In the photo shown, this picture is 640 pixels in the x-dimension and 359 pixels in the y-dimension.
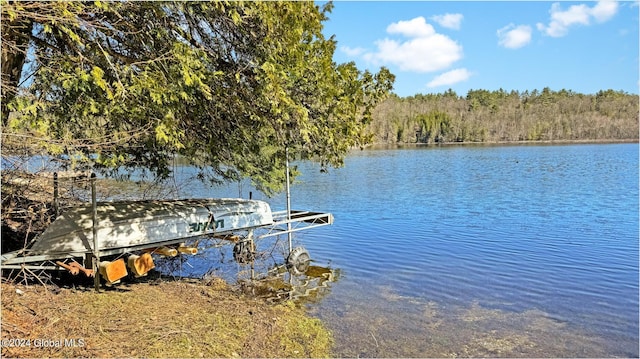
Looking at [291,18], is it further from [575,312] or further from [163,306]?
[575,312]

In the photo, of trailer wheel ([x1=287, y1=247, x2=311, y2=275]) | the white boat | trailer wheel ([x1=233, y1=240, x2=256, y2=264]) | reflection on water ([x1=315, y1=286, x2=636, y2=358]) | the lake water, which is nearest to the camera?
reflection on water ([x1=315, y1=286, x2=636, y2=358])

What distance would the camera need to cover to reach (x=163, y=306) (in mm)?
6902

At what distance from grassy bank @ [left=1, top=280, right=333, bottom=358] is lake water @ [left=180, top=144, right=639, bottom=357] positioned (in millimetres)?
1034

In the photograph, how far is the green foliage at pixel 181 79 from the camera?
18.0 ft

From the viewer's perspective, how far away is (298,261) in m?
11.4

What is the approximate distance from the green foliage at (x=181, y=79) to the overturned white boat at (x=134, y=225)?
114 cm

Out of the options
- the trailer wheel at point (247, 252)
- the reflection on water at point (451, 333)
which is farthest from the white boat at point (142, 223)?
the reflection on water at point (451, 333)

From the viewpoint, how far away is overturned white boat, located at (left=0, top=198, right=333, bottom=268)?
7.46 m

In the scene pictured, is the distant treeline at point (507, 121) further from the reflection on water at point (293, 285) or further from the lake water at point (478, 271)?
the reflection on water at point (293, 285)

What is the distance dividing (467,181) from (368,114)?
2625 centimetres

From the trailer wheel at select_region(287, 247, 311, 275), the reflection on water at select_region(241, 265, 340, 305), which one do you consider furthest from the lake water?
the trailer wheel at select_region(287, 247, 311, 275)

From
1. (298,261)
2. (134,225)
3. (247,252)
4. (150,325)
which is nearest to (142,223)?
(134,225)

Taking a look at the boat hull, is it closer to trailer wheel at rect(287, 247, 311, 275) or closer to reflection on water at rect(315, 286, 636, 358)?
trailer wheel at rect(287, 247, 311, 275)

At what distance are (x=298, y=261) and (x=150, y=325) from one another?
5.78m
